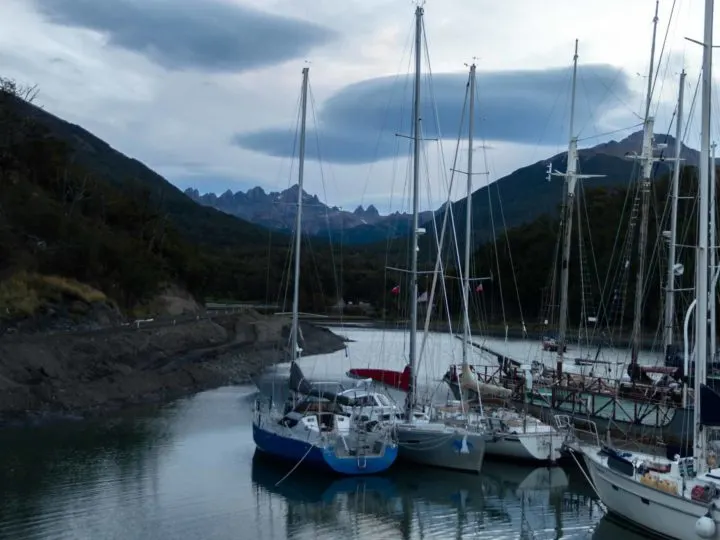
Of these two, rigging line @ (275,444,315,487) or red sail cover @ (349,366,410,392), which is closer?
rigging line @ (275,444,315,487)

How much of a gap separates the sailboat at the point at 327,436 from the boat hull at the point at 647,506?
23.3 feet

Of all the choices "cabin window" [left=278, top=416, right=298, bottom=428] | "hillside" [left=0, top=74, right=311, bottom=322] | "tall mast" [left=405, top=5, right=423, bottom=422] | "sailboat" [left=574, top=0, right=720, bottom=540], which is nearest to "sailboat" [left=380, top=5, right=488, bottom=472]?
"tall mast" [left=405, top=5, right=423, bottom=422]

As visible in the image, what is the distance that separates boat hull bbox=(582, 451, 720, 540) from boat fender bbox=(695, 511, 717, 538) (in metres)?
0.12

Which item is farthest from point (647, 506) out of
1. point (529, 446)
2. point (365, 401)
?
point (365, 401)

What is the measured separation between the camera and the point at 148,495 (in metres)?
26.8

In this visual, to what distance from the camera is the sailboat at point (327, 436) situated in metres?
28.9

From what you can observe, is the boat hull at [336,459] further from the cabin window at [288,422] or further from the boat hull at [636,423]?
the boat hull at [636,423]

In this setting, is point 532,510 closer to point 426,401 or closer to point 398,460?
point 398,460

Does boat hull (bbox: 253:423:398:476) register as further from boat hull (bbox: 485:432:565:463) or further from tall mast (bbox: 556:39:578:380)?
tall mast (bbox: 556:39:578:380)

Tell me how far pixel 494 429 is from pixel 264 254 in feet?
486

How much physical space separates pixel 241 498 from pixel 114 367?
22.8 m

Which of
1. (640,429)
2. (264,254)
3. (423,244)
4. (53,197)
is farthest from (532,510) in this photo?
(264,254)

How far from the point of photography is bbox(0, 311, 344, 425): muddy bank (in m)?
40.2

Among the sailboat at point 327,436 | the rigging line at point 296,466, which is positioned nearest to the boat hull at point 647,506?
the sailboat at point 327,436
